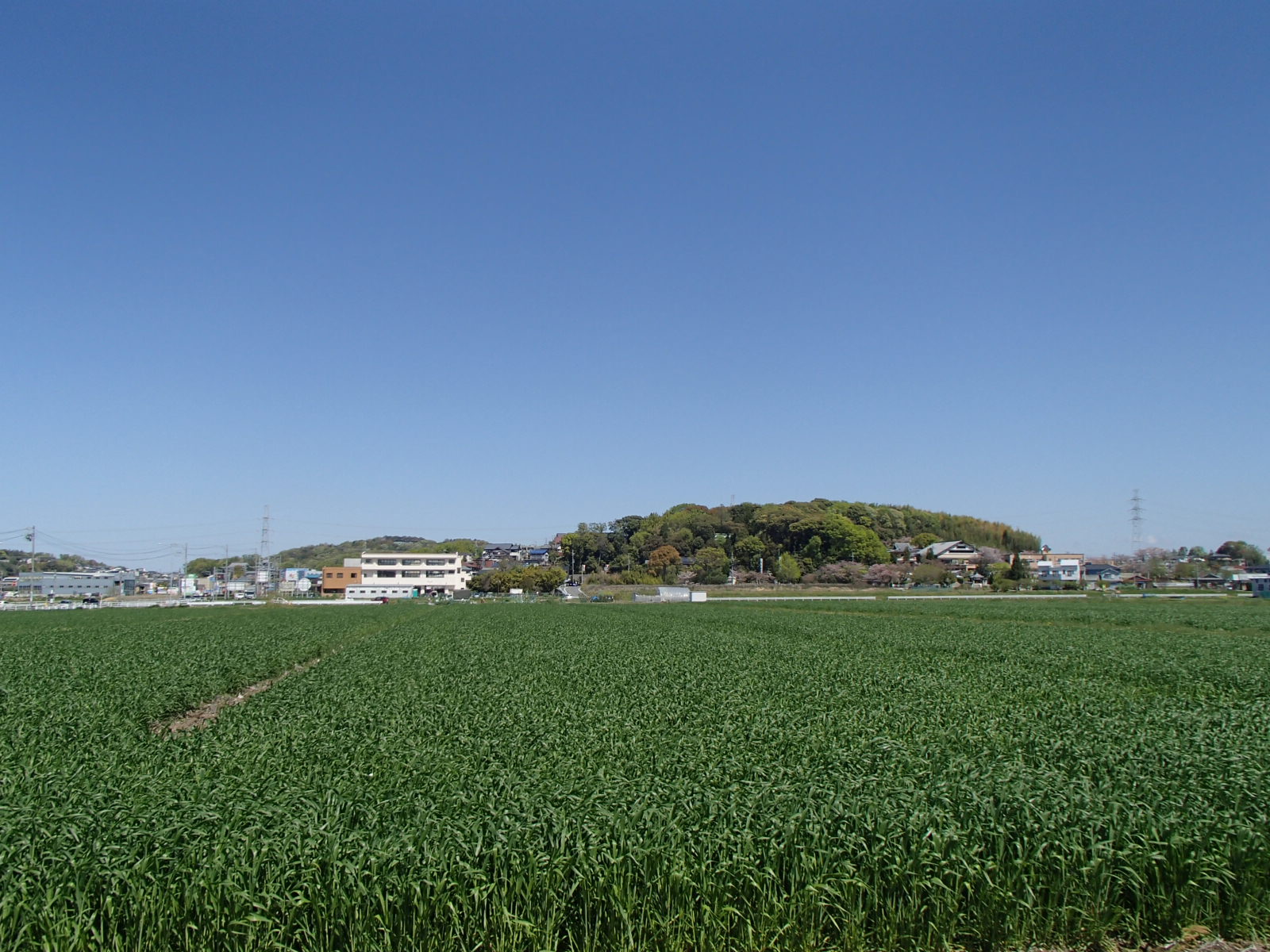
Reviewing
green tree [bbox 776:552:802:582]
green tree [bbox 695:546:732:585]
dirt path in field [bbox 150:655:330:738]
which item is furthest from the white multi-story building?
dirt path in field [bbox 150:655:330:738]

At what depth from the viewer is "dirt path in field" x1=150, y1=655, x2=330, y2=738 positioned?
1500 centimetres

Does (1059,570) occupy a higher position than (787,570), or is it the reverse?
(787,570)

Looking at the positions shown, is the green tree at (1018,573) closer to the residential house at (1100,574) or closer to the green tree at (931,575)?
the green tree at (931,575)

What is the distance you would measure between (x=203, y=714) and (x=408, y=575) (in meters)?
112

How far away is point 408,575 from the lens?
12675 centimetres

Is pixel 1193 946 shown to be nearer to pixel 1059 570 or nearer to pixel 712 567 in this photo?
pixel 712 567

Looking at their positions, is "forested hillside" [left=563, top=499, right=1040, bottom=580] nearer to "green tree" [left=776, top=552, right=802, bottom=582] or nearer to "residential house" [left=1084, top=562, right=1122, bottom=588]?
"green tree" [left=776, top=552, right=802, bottom=582]

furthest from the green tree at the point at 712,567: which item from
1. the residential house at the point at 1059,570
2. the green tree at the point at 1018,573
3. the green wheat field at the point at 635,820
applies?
the green wheat field at the point at 635,820

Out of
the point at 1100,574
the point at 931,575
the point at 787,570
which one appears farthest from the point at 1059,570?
the point at 787,570

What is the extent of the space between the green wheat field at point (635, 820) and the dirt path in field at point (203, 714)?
40 centimetres

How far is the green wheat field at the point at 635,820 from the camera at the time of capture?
598 cm

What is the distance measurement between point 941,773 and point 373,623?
147 ft

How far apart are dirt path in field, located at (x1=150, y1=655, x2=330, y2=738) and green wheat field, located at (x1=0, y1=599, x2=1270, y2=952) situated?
0.40 meters

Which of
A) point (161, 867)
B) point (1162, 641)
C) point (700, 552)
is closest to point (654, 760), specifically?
point (161, 867)
